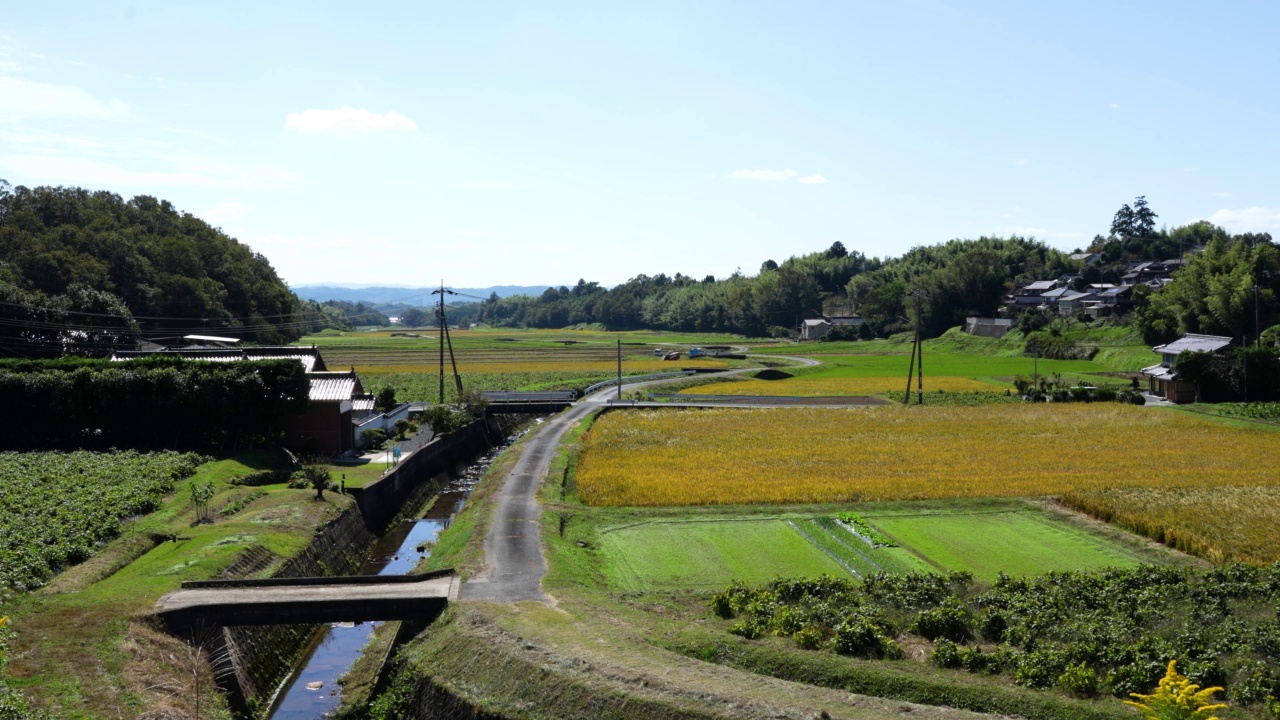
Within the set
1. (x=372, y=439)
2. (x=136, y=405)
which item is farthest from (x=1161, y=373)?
(x=136, y=405)

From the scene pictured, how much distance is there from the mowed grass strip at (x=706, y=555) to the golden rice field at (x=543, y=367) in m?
54.8

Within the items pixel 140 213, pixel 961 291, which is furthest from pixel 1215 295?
pixel 140 213

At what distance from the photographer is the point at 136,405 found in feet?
125

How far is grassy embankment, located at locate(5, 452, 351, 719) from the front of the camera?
15523 millimetres

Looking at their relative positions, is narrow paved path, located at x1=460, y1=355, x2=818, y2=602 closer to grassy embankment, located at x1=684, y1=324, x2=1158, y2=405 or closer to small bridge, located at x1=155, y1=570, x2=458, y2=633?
small bridge, located at x1=155, y1=570, x2=458, y2=633

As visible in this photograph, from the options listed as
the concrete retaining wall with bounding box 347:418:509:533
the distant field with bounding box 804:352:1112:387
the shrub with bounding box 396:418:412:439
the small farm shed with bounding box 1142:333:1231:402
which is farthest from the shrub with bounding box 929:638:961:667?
the distant field with bounding box 804:352:1112:387

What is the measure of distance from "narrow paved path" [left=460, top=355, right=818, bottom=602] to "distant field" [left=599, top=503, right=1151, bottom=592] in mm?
2073

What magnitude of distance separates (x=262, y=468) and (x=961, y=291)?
99.7 meters

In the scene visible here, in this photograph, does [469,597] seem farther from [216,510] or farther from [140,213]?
[140,213]

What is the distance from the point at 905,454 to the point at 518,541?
21154mm

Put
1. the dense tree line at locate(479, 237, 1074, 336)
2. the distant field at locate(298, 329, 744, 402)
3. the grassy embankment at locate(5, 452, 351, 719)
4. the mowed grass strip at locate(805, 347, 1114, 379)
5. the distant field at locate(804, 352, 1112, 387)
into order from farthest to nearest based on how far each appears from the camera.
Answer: the dense tree line at locate(479, 237, 1074, 336) < the mowed grass strip at locate(805, 347, 1114, 379) < the distant field at locate(804, 352, 1112, 387) < the distant field at locate(298, 329, 744, 402) < the grassy embankment at locate(5, 452, 351, 719)

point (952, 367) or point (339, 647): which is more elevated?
point (952, 367)

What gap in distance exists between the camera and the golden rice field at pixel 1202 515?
961 inches

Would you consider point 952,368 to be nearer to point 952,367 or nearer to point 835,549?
point 952,367
